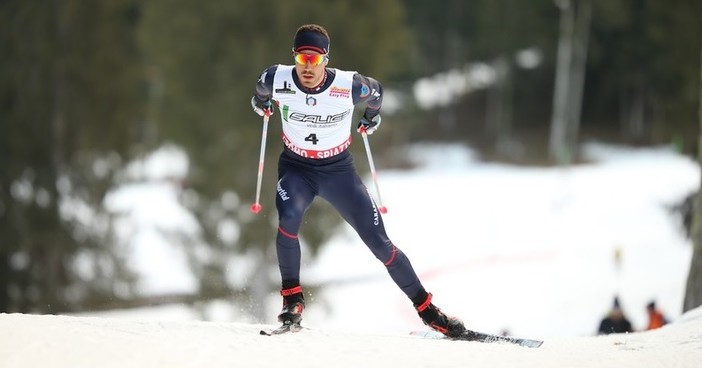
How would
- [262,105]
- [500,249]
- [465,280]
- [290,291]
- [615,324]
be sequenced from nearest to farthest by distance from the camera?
[290,291], [262,105], [615,324], [465,280], [500,249]

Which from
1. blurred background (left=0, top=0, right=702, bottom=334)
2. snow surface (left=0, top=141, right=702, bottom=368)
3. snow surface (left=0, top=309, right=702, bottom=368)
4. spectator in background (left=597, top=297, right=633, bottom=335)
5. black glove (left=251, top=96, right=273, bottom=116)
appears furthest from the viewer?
blurred background (left=0, top=0, right=702, bottom=334)

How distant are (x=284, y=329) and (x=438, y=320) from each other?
4.02 ft

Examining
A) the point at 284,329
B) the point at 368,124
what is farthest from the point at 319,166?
the point at 284,329

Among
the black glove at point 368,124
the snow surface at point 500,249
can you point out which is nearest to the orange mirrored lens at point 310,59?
the black glove at point 368,124

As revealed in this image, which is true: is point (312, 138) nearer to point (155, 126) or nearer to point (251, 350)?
point (251, 350)

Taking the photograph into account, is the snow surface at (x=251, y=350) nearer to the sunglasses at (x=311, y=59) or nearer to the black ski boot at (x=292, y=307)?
the black ski boot at (x=292, y=307)

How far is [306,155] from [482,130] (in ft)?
140

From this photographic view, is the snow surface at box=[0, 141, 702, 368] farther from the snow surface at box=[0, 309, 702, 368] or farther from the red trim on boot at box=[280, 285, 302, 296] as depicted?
the red trim on boot at box=[280, 285, 302, 296]

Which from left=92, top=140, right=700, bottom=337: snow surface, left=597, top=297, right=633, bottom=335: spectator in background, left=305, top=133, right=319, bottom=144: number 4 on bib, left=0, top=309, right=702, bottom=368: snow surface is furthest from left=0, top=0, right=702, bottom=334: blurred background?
left=0, top=309, right=702, bottom=368: snow surface

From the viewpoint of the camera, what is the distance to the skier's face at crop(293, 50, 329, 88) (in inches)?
251

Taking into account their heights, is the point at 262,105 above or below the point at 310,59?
below

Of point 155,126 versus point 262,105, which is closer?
point 262,105

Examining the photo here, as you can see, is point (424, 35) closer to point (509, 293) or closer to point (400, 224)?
point (400, 224)

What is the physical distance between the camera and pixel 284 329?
644 cm
